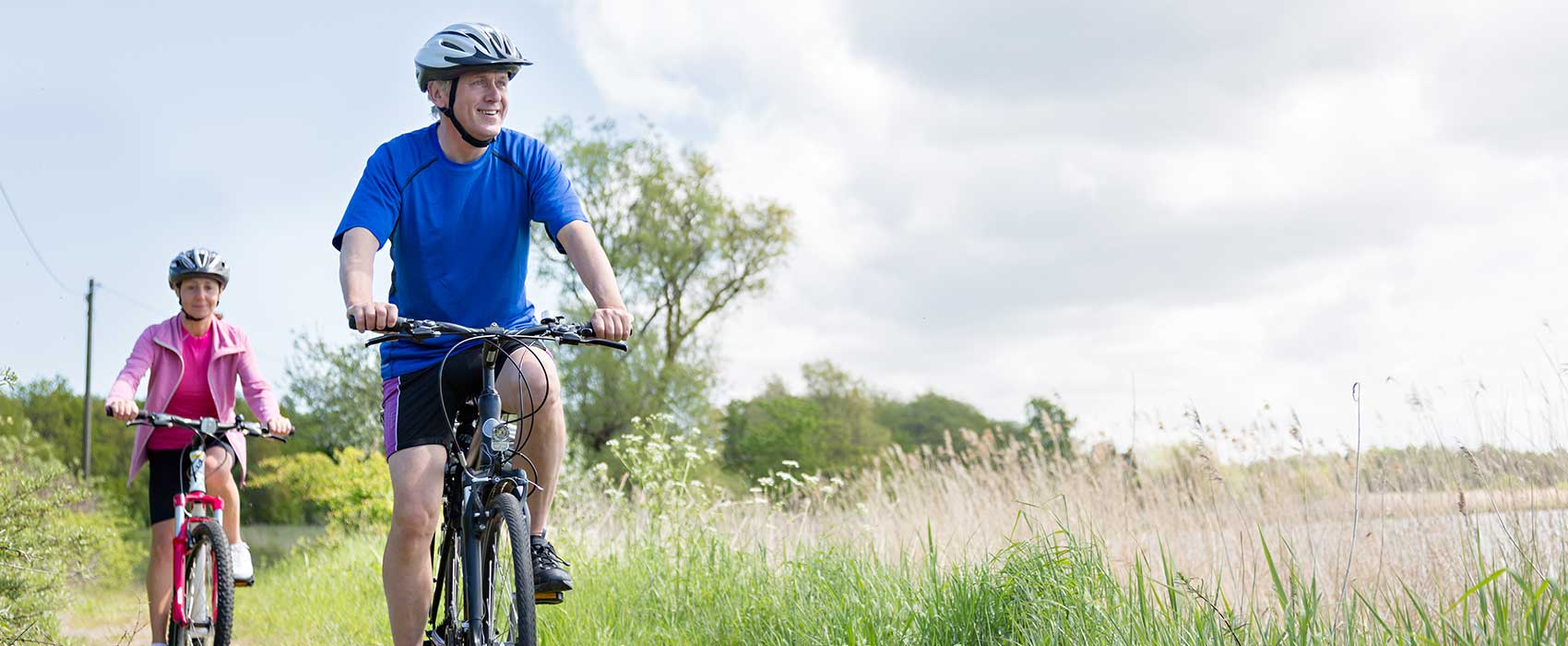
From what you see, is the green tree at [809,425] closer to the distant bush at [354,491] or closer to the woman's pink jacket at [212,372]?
the distant bush at [354,491]

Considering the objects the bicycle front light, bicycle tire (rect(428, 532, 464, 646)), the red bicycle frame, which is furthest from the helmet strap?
the red bicycle frame

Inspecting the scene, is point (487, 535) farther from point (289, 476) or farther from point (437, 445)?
point (289, 476)

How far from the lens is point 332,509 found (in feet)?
42.3

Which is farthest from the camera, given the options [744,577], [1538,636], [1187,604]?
[744,577]

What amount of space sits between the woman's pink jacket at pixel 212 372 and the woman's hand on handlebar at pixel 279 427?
3 cm

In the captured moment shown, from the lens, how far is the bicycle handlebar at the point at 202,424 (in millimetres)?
4863

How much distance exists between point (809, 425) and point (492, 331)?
121 ft

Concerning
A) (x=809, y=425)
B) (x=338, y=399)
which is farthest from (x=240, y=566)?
(x=809, y=425)

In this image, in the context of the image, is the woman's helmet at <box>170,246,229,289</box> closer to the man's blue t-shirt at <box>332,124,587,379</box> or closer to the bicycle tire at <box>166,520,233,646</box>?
the bicycle tire at <box>166,520,233,646</box>

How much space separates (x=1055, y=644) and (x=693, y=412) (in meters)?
29.1

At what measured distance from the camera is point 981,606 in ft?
12.1

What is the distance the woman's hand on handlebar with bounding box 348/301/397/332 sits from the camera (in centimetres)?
290

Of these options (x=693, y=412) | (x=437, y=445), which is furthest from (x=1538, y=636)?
(x=693, y=412)

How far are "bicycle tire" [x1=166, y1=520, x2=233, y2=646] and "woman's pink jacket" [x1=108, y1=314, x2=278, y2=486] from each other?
1.42ft
